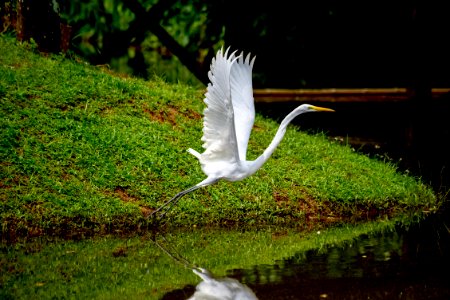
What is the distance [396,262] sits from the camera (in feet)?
23.2

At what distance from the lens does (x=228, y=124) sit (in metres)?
7.15

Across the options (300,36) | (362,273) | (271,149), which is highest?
(300,36)

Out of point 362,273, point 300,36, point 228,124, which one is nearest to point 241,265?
point 362,273

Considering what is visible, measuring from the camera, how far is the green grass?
8.26 metres

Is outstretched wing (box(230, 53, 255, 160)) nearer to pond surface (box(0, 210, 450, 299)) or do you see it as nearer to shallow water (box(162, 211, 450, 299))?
pond surface (box(0, 210, 450, 299))

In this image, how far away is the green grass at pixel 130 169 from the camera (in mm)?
8258

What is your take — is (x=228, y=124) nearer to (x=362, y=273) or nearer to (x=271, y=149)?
(x=271, y=149)

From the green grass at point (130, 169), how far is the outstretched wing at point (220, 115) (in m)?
1.11

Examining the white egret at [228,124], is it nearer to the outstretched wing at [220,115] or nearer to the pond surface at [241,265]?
the outstretched wing at [220,115]

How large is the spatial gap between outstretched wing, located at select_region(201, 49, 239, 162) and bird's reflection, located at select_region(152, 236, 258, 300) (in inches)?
45.4

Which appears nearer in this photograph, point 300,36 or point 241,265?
point 241,265

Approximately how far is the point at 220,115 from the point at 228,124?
0.12 m

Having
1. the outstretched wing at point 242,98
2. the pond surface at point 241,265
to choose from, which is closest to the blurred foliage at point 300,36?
the outstretched wing at point 242,98

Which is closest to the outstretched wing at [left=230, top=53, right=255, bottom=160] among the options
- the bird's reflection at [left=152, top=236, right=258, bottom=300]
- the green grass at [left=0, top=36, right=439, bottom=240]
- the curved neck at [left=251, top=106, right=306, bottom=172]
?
the curved neck at [left=251, top=106, right=306, bottom=172]
